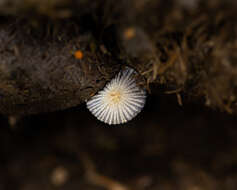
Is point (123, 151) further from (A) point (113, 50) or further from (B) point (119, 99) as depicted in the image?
(A) point (113, 50)

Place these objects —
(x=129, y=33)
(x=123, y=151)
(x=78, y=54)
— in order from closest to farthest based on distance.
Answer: (x=129, y=33)
(x=78, y=54)
(x=123, y=151)

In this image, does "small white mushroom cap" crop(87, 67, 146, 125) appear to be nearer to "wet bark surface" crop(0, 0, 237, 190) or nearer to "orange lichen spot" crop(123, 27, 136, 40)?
"wet bark surface" crop(0, 0, 237, 190)

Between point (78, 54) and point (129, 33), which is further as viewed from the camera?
point (78, 54)

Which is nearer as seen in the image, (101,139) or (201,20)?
(201,20)

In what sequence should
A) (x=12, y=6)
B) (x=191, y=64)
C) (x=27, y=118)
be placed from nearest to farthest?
(x=12, y=6) → (x=191, y=64) → (x=27, y=118)

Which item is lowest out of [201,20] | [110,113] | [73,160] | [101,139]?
[73,160]

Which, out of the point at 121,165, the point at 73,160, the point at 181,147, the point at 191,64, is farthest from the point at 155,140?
the point at 191,64

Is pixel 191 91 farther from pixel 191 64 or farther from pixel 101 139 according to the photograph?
pixel 101 139

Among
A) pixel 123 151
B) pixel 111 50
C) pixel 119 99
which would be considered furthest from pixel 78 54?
pixel 123 151
